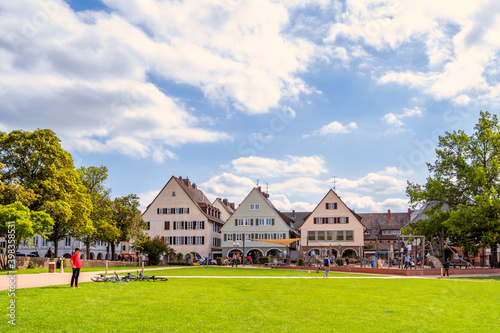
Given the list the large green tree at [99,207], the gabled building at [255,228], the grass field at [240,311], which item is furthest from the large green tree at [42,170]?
the gabled building at [255,228]

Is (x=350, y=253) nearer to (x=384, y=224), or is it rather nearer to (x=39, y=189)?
(x=384, y=224)

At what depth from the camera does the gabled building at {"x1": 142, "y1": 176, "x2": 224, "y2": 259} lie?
3068 inches

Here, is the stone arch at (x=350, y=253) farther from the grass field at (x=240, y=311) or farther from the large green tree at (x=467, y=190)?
the grass field at (x=240, y=311)

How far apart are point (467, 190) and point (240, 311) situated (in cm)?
4009

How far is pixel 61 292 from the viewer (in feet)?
58.1

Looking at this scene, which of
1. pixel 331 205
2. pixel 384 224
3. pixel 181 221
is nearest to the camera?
pixel 331 205

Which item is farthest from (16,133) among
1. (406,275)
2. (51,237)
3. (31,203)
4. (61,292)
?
(406,275)

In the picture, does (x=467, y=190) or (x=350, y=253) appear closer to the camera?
(x=467, y=190)

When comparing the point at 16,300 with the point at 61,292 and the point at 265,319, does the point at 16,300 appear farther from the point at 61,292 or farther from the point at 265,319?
the point at 265,319

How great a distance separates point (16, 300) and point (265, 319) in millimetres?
7498

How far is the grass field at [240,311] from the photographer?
1137cm

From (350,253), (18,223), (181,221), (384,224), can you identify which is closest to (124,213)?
(181,221)

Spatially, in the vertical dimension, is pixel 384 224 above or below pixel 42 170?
below

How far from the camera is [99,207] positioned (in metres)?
62.6
